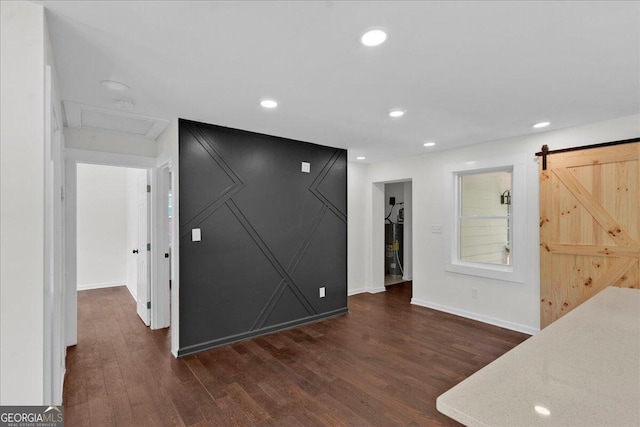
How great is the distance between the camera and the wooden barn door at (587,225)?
3.05m

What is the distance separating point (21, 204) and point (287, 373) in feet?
7.56

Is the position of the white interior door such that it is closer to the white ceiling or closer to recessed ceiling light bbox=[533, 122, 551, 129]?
the white ceiling

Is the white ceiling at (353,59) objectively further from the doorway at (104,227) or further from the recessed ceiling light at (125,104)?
the doorway at (104,227)

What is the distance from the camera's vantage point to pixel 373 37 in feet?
5.64

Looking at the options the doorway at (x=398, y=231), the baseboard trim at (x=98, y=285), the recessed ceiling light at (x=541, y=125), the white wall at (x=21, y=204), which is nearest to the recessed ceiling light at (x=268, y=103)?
the white wall at (x=21, y=204)

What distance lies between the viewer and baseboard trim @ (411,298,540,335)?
379 centimetres

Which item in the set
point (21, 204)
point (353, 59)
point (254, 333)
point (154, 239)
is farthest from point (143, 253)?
point (353, 59)

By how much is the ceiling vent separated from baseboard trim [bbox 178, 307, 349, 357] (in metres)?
2.32

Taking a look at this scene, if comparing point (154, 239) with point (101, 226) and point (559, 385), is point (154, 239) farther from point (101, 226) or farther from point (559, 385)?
point (559, 385)

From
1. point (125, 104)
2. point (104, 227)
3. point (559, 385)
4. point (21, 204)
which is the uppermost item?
point (125, 104)

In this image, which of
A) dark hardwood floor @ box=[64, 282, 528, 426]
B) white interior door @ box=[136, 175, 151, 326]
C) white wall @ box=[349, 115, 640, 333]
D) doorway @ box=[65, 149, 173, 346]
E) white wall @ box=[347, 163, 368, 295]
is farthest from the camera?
white wall @ box=[347, 163, 368, 295]

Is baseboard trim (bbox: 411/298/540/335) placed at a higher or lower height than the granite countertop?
lower

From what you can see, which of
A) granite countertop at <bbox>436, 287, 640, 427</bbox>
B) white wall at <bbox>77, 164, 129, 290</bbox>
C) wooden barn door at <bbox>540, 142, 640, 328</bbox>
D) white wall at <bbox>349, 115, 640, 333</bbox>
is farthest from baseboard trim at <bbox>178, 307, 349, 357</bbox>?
white wall at <bbox>77, 164, 129, 290</bbox>

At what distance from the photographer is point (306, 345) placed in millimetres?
3500
